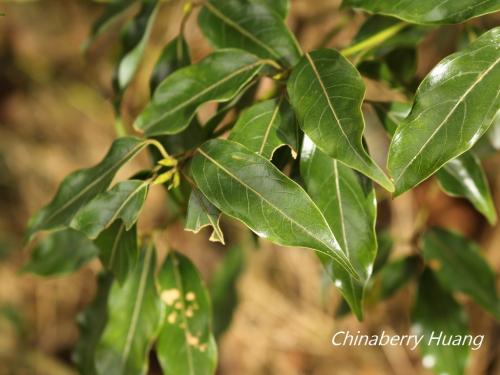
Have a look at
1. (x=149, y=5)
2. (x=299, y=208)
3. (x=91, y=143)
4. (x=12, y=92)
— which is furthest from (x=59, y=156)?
(x=299, y=208)

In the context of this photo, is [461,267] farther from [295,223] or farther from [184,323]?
[295,223]

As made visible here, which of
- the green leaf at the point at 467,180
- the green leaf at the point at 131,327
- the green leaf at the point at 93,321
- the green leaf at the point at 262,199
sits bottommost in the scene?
the green leaf at the point at 93,321

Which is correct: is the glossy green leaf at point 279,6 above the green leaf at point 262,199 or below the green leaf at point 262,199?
above

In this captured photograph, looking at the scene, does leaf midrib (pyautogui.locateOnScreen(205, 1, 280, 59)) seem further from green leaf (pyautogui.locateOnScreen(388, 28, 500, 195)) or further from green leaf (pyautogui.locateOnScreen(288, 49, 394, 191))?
green leaf (pyautogui.locateOnScreen(388, 28, 500, 195))

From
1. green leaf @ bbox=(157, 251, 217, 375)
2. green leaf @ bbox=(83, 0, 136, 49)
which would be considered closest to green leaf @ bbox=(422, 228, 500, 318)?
green leaf @ bbox=(157, 251, 217, 375)

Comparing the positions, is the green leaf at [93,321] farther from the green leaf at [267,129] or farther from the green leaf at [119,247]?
the green leaf at [267,129]

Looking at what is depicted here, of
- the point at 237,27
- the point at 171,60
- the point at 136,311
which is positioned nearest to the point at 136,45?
the point at 171,60

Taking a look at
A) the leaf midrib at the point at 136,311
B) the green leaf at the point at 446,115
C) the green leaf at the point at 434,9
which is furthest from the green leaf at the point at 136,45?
the green leaf at the point at 446,115
